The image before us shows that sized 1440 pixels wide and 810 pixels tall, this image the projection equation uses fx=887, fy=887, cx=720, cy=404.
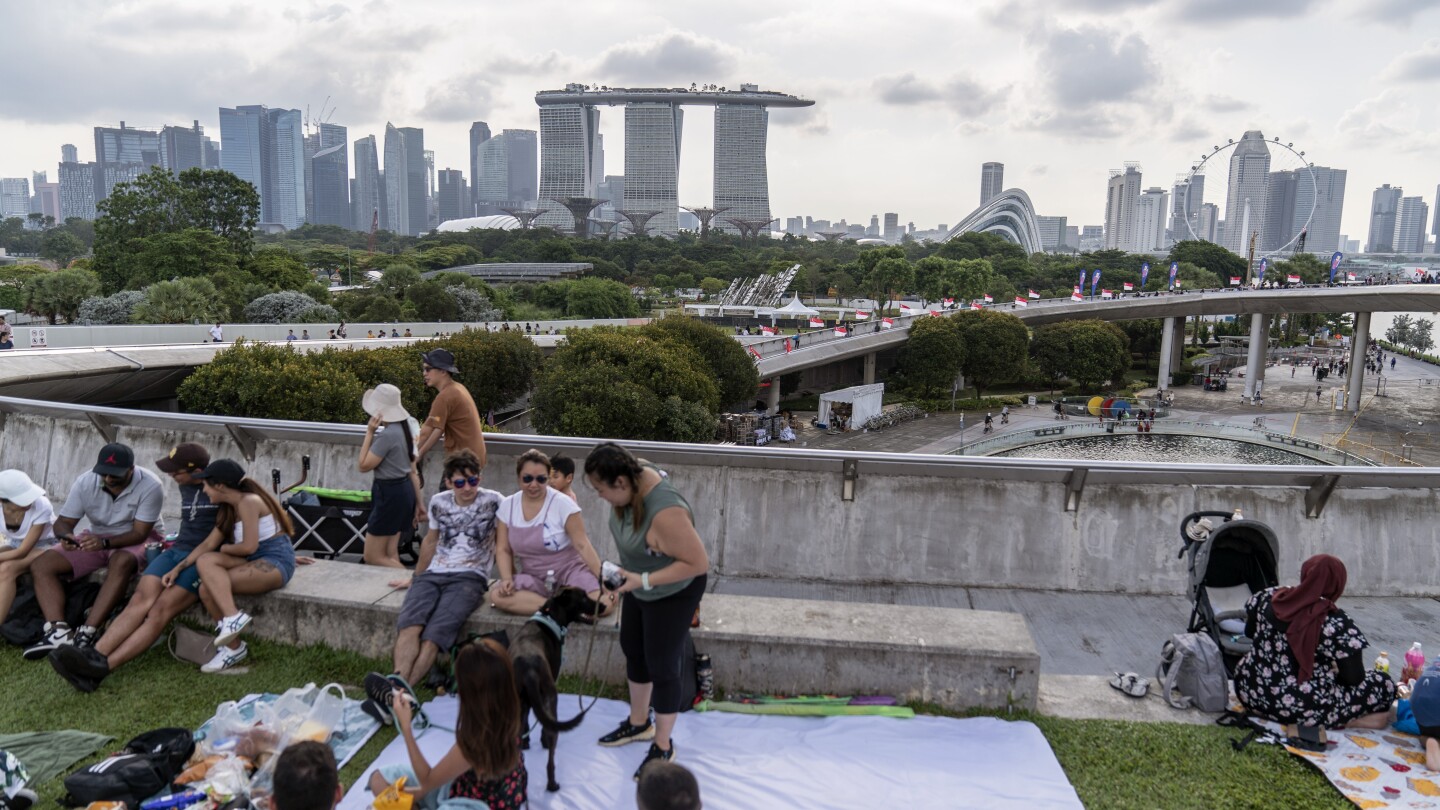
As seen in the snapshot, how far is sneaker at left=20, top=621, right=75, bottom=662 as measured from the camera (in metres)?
5.09

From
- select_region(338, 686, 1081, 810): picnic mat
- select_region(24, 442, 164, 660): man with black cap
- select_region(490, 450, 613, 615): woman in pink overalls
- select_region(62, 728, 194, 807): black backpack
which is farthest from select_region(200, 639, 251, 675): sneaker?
select_region(490, 450, 613, 615): woman in pink overalls

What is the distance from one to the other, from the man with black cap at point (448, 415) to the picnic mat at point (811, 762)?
2.22 meters

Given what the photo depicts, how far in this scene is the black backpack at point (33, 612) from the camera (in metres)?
5.24

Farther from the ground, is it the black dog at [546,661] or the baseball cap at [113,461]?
the baseball cap at [113,461]

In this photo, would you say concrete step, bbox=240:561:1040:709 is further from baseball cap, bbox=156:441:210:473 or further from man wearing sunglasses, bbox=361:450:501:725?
baseball cap, bbox=156:441:210:473

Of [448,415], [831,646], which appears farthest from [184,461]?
[831,646]

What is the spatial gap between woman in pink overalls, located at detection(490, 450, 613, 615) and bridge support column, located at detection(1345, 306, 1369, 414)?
6142 centimetres

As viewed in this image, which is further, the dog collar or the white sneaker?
the white sneaker

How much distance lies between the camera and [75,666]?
4.68 metres

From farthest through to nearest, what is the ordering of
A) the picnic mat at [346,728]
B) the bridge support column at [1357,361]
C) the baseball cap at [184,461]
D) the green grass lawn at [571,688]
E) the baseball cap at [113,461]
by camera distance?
the bridge support column at [1357,361]
the baseball cap at [113,461]
the baseball cap at [184,461]
the picnic mat at [346,728]
the green grass lawn at [571,688]

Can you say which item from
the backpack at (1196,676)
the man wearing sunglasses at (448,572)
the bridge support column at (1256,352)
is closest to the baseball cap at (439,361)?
the man wearing sunglasses at (448,572)

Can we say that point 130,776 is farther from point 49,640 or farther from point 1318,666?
point 1318,666

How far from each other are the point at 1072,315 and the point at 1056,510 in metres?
68.9

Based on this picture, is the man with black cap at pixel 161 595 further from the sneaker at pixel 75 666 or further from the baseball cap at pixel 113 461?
the baseball cap at pixel 113 461
